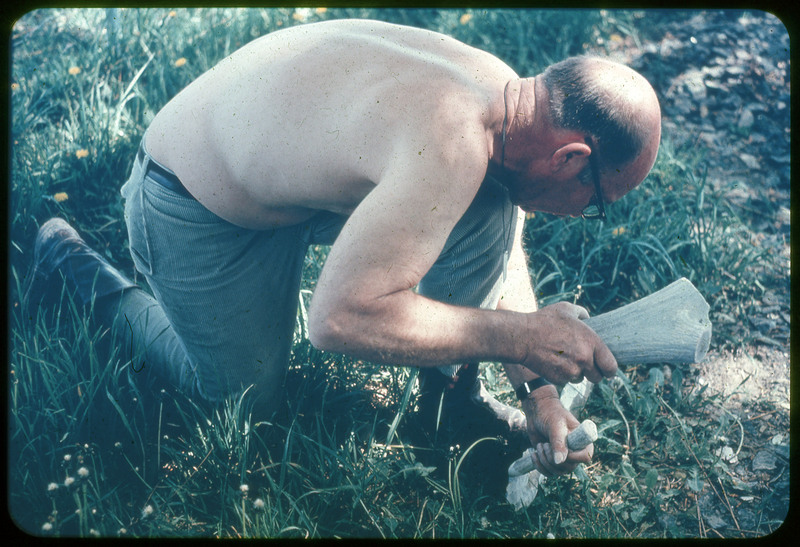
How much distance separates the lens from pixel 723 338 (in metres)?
2.09

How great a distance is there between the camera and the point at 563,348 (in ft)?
4.99

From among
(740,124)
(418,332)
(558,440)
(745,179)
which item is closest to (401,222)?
(418,332)

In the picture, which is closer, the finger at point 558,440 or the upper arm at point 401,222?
the upper arm at point 401,222

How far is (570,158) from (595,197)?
139 mm

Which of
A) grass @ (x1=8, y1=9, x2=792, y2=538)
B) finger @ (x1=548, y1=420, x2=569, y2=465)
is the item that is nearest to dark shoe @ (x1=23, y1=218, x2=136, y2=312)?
grass @ (x1=8, y1=9, x2=792, y2=538)

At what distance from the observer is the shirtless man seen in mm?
1320

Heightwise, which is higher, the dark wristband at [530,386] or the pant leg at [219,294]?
the pant leg at [219,294]

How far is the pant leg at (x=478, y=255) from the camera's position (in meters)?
1.70

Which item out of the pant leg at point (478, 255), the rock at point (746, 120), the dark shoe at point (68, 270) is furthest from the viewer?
the rock at point (746, 120)

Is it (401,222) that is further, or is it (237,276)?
(237,276)

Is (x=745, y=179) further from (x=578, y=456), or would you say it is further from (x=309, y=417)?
(x=309, y=417)

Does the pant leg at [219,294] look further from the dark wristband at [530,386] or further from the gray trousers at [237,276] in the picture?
the dark wristband at [530,386]

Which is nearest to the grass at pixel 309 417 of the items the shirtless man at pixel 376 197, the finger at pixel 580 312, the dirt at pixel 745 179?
the dirt at pixel 745 179

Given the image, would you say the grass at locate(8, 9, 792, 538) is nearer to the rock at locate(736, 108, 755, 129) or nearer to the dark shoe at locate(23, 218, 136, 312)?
the dark shoe at locate(23, 218, 136, 312)
